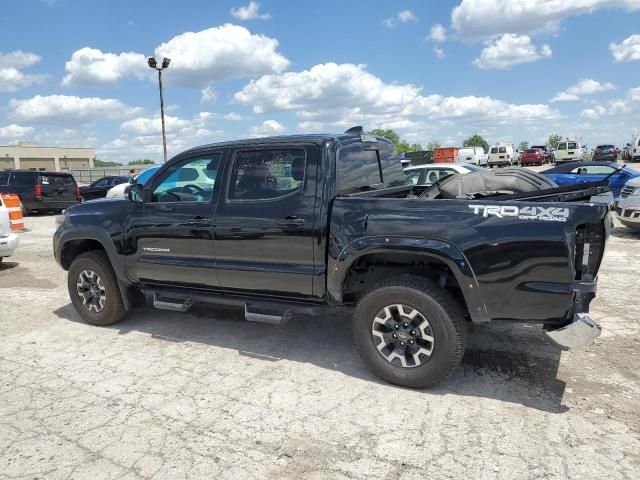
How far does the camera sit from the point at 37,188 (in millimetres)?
17344

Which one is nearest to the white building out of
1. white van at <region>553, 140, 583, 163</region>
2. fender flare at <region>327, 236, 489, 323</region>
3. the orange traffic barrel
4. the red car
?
the red car

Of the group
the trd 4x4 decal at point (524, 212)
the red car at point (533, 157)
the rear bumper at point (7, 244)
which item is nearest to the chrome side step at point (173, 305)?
the trd 4x4 decal at point (524, 212)

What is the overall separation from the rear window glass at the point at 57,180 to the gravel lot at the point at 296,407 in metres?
14.0

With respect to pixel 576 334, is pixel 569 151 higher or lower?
higher

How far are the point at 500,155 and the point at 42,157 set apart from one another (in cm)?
7945

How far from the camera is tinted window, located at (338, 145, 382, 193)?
4.23 m

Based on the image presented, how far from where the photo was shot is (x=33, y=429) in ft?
11.0

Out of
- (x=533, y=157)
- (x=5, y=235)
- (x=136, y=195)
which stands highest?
(x=533, y=157)

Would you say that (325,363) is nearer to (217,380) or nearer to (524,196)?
(217,380)

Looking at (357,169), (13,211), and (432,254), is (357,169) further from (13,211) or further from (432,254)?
(13,211)

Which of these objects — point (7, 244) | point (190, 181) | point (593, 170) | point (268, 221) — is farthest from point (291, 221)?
point (593, 170)

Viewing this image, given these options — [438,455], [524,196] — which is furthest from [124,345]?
[524,196]

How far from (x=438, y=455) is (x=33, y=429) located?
2.67 meters

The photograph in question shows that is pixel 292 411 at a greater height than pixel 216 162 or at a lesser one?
lesser
